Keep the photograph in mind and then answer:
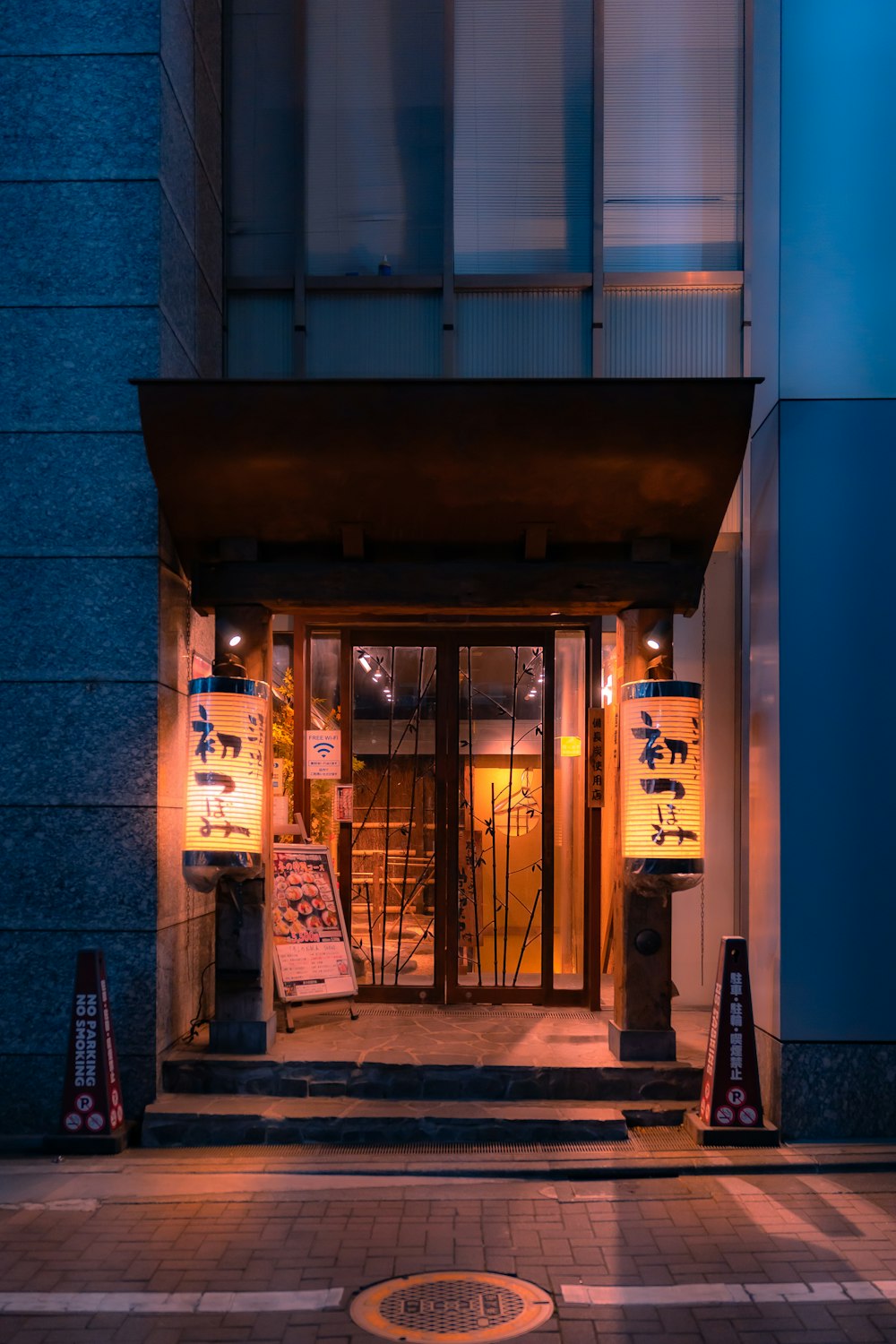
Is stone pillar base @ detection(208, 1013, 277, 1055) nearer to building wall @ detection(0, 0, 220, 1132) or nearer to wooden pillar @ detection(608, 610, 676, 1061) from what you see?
building wall @ detection(0, 0, 220, 1132)

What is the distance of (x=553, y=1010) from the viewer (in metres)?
10.6

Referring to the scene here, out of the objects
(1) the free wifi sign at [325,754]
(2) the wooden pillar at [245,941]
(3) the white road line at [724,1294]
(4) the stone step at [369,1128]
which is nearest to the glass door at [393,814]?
(1) the free wifi sign at [325,754]

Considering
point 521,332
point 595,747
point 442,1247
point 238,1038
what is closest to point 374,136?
point 521,332

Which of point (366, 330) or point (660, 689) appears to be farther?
point (366, 330)

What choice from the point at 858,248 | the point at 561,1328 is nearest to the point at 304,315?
the point at 858,248

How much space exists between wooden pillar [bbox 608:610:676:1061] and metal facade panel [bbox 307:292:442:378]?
3566 mm

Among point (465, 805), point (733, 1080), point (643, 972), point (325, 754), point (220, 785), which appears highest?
point (325, 754)

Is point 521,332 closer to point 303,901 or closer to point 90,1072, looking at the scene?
point 303,901

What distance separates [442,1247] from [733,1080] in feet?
8.30

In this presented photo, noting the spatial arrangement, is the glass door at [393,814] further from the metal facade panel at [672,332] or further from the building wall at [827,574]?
the building wall at [827,574]

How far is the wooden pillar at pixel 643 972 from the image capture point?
8.63 metres

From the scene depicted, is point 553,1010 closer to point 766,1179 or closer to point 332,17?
point 766,1179

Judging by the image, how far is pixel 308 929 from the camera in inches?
403

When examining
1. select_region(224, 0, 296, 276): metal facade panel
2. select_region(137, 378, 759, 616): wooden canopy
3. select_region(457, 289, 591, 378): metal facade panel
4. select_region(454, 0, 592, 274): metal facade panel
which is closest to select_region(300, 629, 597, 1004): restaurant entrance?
select_region(137, 378, 759, 616): wooden canopy
